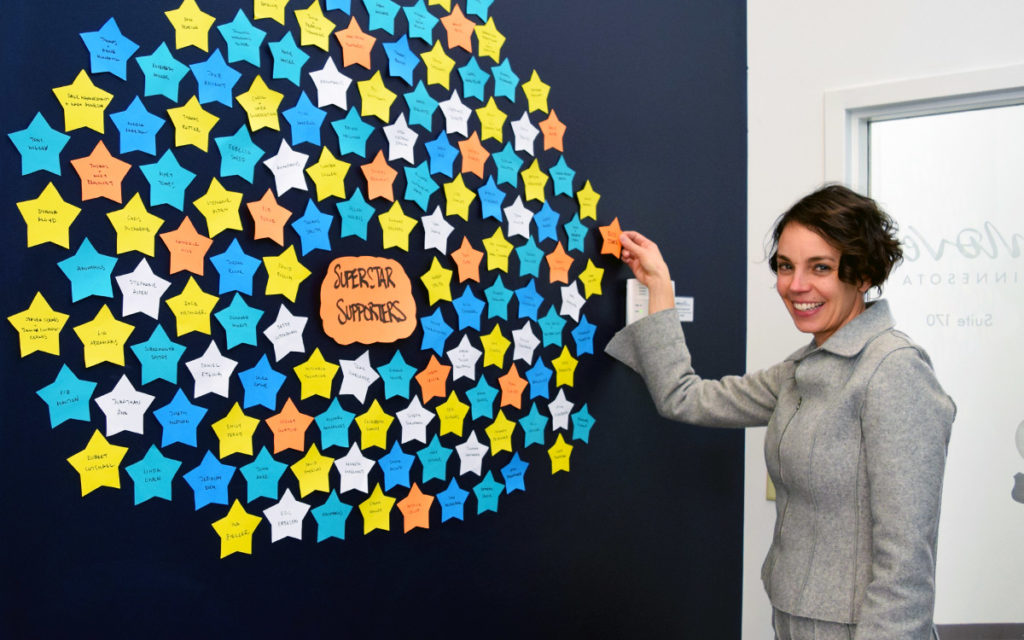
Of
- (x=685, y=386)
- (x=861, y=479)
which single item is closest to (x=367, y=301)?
(x=685, y=386)

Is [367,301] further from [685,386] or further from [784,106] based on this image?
[784,106]

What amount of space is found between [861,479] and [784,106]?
1.37 meters

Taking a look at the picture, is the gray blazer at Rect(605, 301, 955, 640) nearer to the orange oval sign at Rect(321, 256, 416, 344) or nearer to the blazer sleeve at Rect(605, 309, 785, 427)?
the blazer sleeve at Rect(605, 309, 785, 427)

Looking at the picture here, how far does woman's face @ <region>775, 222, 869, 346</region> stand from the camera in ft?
4.56

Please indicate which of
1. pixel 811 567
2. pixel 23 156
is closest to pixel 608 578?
pixel 811 567

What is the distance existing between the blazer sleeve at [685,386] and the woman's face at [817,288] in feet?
0.79

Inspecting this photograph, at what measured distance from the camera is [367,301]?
54.4 inches

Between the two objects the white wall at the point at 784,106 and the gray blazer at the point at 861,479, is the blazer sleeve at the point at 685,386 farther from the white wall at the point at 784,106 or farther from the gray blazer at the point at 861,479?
the white wall at the point at 784,106

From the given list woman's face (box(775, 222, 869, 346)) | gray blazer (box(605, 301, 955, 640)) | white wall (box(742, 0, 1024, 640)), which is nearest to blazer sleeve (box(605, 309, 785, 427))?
gray blazer (box(605, 301, 955, 640))

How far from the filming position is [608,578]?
188 centimetres

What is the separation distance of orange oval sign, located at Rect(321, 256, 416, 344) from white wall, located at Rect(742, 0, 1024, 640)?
50.0 inches

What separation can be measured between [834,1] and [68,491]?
2.30 m

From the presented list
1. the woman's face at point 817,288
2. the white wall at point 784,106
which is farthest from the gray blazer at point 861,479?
the white wall at point 784,106

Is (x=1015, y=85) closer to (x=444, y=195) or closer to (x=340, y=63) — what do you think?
(x=444, y=195)
